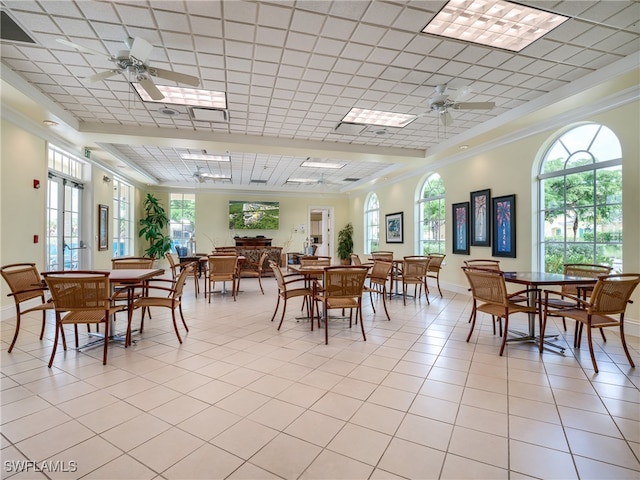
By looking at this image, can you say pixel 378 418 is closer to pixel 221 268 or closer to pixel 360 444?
pixel 360 444

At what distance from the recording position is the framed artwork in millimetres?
7389

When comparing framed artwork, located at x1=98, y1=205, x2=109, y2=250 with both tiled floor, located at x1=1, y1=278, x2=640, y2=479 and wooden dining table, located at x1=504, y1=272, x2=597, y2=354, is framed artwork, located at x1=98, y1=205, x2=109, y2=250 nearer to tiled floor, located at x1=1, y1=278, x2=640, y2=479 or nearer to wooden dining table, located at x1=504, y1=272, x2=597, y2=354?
tiled floor, located at x1=1, y1=278, x2=640, y2=479

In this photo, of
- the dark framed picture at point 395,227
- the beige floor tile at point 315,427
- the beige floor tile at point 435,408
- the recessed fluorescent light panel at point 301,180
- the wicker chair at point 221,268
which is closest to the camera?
the beige floor tile at point 315,427

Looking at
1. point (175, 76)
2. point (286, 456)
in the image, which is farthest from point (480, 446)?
point (175, 76)

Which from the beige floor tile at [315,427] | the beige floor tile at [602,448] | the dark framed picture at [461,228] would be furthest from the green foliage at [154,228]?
the beige floor tile at [602,448]

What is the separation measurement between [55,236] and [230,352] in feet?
15.9

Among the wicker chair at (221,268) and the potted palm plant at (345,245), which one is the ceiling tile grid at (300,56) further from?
the potted palm plant at (345,245)

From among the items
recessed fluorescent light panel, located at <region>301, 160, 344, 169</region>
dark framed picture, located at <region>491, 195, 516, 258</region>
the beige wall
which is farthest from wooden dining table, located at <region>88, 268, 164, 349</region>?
dark framed picture, located at <region>491, 195, 516, 258</region>

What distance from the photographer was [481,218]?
Result: 20.9 ft

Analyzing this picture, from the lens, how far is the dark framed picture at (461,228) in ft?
22.1

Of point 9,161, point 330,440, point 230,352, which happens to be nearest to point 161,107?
point 9,161

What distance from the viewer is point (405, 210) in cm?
905

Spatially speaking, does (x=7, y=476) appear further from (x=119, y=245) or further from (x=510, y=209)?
(x=119, y=245)

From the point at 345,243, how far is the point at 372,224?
5.41 feet
